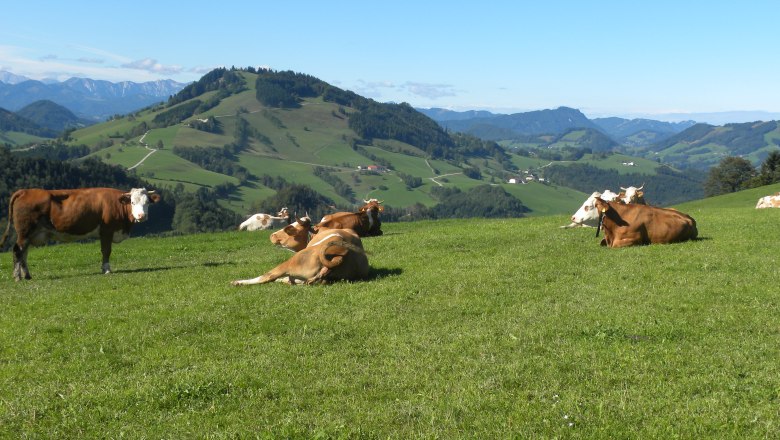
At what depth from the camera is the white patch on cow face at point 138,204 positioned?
19812 mm

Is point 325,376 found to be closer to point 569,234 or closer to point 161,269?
point 161,269

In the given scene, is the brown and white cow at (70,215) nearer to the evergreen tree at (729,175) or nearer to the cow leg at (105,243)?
the cow leg at (105,243)

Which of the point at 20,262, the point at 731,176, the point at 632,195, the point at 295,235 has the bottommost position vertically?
the point at 20,262

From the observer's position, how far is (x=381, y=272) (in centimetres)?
1730

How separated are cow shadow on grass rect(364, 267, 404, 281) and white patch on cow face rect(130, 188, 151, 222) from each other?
7.80m

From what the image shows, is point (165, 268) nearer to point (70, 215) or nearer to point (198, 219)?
point (70, 215)

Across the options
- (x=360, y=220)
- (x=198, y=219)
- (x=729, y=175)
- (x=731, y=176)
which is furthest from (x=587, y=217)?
(x=729, y=175)

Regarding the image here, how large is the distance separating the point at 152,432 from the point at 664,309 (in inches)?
368

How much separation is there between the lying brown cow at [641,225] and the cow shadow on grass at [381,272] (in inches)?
289

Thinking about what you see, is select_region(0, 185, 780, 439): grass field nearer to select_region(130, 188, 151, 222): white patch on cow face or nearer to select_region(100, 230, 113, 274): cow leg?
select_region(100, 230, 113, 274): cow leg

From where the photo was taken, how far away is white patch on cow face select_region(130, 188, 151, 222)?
1981cm

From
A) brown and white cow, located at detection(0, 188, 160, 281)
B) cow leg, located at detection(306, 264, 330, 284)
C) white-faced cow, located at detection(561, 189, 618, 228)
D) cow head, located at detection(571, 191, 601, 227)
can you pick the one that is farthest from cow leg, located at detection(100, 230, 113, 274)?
cow head, located at detection(571, 191, 601, 227)

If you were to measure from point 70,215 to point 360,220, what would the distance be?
1187 cm

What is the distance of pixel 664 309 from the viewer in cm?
1198
